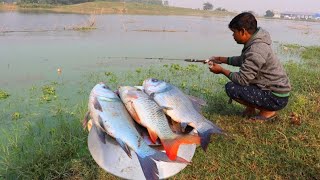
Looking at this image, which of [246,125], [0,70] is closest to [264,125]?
[246,125]

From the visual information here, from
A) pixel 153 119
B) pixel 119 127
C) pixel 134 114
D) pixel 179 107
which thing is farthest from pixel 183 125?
pixel 119 127

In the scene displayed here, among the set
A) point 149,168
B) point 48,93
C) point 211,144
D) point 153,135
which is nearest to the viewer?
point 149,168

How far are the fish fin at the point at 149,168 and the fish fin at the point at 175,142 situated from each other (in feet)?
0.44

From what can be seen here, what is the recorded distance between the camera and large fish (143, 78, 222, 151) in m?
2.36

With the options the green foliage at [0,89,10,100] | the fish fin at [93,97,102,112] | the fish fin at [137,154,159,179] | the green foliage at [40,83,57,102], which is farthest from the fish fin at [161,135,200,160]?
the green foliage at [0,89,10,100]

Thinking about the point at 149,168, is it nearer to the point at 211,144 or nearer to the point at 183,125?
the point at 183,125

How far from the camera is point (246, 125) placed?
4.64 meters

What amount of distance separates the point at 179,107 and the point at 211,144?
6.04 ft

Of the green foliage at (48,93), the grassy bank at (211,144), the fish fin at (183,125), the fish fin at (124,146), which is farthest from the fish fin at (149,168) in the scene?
the green foliage at (48,93)

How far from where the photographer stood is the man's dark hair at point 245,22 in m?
4.21

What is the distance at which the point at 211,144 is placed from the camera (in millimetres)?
Result: 4137

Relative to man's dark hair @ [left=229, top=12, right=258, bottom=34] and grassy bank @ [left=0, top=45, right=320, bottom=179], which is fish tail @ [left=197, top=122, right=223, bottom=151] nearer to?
grassy bank @ [left=0, top=45, right=320, bottom=179]

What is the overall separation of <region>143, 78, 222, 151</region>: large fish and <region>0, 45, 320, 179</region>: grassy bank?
128cm

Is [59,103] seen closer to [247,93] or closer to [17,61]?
[247,93]
